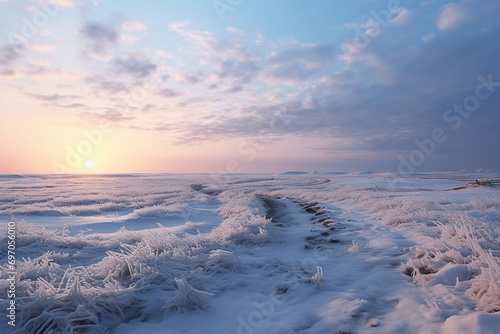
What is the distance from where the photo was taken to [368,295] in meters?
4.55

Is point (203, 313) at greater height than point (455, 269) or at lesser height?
lesser

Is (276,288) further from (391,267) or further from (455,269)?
(455,269)

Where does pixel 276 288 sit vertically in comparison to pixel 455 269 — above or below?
below

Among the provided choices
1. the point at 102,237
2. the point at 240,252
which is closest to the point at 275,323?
the point at 240,252

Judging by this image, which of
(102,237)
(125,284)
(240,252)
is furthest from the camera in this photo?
(102,237)

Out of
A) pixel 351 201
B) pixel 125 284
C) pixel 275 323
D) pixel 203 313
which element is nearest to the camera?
pixel 275 323

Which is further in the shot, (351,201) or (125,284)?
(351,201)

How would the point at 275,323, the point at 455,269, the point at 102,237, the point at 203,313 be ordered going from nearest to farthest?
the point at 275,323 → the point at 203,313 → the point at 455,269 → the point at 102,237

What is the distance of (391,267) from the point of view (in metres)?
5.75

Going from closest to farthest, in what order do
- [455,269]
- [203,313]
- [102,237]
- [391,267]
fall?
[203,313], [455,269], [391,267], [102,237]

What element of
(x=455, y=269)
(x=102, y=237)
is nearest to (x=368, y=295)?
(x=455, y=269)

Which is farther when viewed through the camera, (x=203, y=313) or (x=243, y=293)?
(x=243, y=293)

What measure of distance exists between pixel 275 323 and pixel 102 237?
7.77m

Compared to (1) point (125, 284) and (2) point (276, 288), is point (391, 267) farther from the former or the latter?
(1) point (125, 284)
